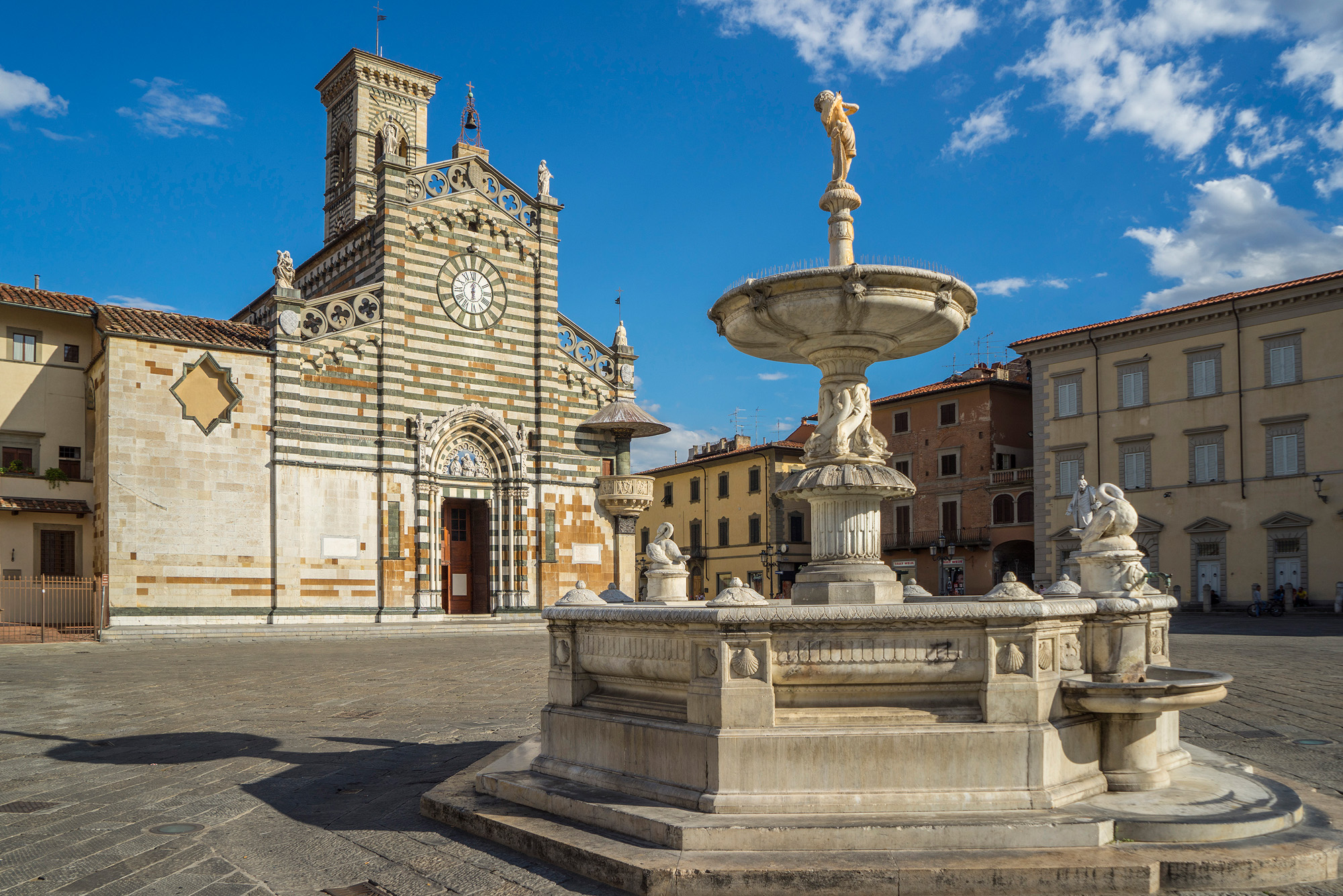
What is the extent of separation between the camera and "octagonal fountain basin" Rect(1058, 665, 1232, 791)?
209 inches

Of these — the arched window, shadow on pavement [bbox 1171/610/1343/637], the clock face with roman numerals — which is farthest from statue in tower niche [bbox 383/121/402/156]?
shadow on pavement [bbox 1171/610/1343/637]

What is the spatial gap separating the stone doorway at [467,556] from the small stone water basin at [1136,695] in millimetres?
24969

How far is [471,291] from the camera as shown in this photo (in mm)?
29219

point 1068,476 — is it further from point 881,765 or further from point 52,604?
point 881,765

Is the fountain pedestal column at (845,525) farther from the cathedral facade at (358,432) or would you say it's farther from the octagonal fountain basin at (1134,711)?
the cathedral facade at (358,432)

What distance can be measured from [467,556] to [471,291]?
7609mm

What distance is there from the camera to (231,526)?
966 inches

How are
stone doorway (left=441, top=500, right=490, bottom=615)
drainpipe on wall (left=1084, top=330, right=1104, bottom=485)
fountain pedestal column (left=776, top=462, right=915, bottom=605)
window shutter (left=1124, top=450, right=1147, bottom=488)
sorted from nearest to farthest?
fountain pedestal column (left=776, top=462, right=915, bottom=605) → stone doorway (left=441, top=500, right=490, bottom=615) → window shutter (left=1124, top=450, right=1147, bottom=488) → drainpipe on wall (left=1084, top=330, right=1104, bottom=485)

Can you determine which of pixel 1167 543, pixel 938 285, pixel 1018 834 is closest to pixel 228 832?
pixel 1018 834

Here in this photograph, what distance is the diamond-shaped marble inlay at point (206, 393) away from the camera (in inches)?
954

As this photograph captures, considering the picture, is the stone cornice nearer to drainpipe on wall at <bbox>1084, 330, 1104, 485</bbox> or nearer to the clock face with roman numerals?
the clock face with roman numerals

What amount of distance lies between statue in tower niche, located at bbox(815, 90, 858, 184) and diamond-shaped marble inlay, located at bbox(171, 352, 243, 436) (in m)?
20.2

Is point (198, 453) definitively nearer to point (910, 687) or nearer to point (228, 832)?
point (228, 832)

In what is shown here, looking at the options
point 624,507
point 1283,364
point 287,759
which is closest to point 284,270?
point 624,507
